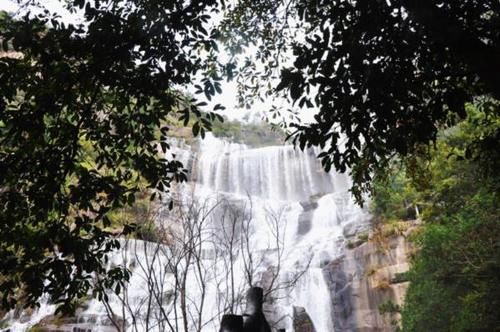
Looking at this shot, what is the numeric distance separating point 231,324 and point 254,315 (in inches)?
10.0

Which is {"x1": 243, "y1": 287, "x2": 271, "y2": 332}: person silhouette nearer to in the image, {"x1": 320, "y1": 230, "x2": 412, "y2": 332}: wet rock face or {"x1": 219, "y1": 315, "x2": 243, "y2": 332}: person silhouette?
{"x1": 219, "y1": 315, "x2": 243, "y2": 332}: person silhouette

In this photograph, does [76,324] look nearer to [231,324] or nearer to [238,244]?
[238,244]

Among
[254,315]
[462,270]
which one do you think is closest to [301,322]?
[462,270]

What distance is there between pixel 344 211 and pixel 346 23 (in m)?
18.9

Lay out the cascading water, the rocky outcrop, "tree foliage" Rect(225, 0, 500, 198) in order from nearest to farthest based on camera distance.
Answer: "tree foliage" Rect(225, 0, 500, 198) < the cascading water < the rocky outcrop

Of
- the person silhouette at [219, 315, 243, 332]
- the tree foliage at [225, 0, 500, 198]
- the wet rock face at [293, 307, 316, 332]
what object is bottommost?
the person silhouette at [219, 315, 243, 332]

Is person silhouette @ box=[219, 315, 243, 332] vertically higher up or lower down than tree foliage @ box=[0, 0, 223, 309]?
lower down

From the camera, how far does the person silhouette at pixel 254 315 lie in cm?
313

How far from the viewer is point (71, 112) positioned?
3.85 metres

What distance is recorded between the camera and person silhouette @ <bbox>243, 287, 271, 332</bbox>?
123 inches

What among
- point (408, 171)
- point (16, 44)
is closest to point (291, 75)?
point (16, 44)

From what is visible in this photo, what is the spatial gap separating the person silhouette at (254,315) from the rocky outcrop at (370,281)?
36.4 feet

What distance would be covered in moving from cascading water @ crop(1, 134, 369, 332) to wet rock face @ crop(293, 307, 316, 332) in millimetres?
277

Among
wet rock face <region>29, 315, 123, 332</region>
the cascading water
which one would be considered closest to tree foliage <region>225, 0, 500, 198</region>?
the cascading water
